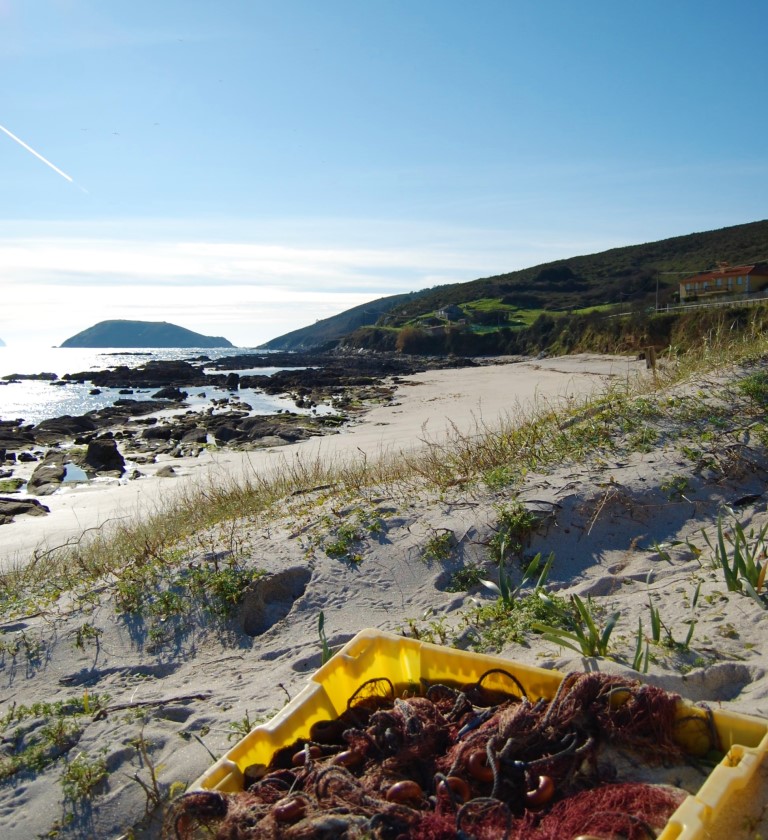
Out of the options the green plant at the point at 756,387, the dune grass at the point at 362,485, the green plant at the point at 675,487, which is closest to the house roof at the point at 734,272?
the dune grass at the point at 362,485

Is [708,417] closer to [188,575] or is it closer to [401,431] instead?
[188,575]

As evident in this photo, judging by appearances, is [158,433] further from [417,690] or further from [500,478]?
[417,690]

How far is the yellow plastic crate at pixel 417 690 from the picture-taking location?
196 centimetres

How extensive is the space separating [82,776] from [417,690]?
1550mm

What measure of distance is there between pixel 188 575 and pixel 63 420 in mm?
27859

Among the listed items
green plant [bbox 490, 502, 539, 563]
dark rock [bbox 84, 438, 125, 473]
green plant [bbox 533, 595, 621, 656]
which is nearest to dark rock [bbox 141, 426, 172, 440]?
dark rock [bbox 84, 438, 125, 473]

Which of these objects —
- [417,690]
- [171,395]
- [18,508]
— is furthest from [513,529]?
[171,395]

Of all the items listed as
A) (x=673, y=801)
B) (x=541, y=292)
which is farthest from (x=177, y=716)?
(x=541, y=292)

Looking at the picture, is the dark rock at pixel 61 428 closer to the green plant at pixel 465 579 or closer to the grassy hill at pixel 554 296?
the green plant at pixel 465 579

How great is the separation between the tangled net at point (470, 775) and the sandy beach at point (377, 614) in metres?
0.41

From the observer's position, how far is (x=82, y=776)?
2.97 m

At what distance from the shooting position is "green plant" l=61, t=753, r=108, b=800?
290 cm

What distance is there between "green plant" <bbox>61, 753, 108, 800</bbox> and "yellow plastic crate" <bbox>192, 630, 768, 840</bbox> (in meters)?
0.78

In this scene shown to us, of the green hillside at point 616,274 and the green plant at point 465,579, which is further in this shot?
the green hillside at point 616,274
